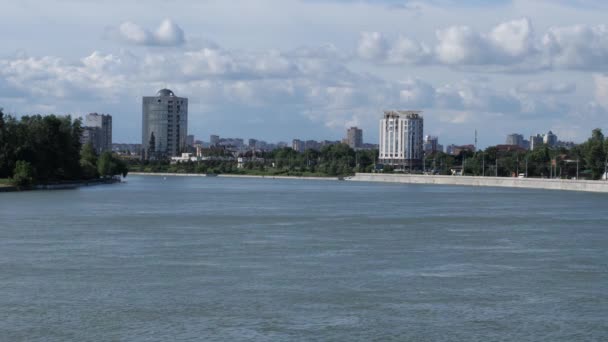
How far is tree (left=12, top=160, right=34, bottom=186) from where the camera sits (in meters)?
71.6

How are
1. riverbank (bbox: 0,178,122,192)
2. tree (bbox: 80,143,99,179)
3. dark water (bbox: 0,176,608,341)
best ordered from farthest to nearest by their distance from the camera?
tree (bbox: 80,143,99,179) → riverbank (bbox: 0,178,122,192) → dark water (bbox: 0,176,608,341)

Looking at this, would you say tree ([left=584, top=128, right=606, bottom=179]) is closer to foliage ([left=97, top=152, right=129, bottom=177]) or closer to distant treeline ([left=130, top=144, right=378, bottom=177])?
distant treeline ([left=130, top=144, right=378, bottom=177])

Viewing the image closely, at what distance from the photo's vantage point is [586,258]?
26.8m

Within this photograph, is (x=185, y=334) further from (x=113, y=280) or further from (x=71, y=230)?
(x=71, y=230)

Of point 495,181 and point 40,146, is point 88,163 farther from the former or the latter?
point 495,181

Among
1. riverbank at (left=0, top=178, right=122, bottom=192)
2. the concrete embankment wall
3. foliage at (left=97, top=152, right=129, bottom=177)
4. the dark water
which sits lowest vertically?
the dark water

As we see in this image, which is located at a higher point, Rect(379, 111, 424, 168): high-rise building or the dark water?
Rect(379, 111, 424, 168): high-rise building

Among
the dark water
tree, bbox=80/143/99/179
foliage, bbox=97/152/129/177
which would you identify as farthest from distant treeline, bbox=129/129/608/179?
the dark water

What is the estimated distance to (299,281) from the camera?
2153cm

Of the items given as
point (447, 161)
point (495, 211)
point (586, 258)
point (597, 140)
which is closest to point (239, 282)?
point (586, 258)

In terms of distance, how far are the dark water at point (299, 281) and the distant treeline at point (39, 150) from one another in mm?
36507

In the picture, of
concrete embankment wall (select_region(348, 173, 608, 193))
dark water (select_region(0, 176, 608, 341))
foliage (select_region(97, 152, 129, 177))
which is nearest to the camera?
dark water (select_region(0, 176, 608, 341))

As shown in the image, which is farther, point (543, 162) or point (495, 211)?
point (543, 162)

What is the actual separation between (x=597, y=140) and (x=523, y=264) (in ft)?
285
